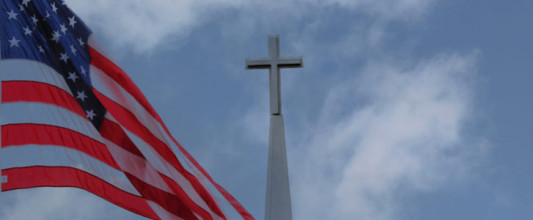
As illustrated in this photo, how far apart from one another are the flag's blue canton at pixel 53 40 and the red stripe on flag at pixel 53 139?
0.40 meters

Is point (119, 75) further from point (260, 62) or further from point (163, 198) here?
point (260, 62)

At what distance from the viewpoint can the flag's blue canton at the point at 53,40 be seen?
38.7 feet

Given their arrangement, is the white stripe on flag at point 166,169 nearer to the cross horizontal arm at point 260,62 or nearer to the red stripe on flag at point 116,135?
the red stripe on flag at point 116,135

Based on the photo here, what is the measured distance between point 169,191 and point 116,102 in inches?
63.5

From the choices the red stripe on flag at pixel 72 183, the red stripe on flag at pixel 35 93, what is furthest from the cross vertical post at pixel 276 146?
the red stripe on flag at pixel 35 93

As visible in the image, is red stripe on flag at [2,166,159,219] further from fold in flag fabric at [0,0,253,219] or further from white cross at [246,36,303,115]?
white cross at [246,36,303,115]

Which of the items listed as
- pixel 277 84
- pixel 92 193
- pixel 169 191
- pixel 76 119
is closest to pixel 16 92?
pixel 76 119

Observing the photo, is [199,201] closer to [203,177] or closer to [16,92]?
[203,177]

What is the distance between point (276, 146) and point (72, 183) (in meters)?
6.55

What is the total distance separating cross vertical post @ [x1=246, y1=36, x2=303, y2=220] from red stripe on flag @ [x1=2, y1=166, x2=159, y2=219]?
4699 millimetres

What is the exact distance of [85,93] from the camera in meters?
12.3

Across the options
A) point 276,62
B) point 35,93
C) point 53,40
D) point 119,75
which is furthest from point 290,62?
point 35,93

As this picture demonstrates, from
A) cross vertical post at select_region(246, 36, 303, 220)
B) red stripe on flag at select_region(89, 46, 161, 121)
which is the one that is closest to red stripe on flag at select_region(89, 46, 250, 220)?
red stripe on flag at select_region(89, 46, 161, 121)

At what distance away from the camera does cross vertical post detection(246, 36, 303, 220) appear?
16.8 metres
